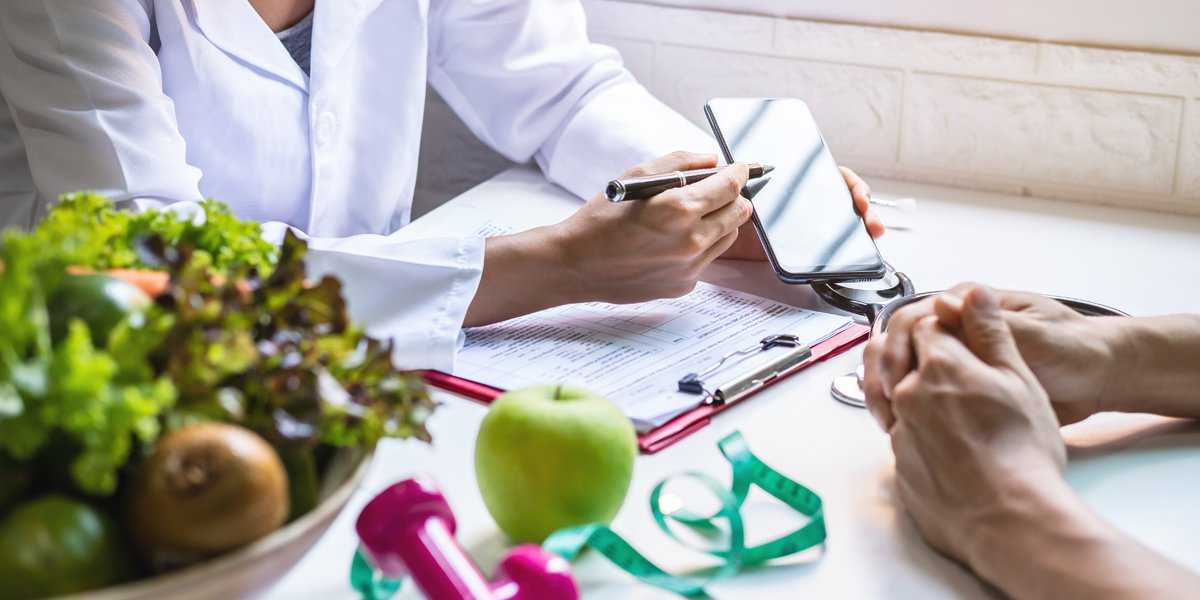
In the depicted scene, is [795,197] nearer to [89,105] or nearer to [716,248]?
[716,248]

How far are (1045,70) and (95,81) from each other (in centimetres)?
116

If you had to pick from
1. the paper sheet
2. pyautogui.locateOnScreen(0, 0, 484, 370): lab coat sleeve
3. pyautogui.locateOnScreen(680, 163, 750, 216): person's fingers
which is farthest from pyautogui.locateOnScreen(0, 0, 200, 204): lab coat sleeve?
pyautogui.locateOnScreen(680, 163, 750, 216): person's fingers

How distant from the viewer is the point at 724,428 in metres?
0.96

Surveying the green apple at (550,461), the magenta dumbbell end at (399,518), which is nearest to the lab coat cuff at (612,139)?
the green apple at (550,461)

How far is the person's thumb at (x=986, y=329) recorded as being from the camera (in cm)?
83

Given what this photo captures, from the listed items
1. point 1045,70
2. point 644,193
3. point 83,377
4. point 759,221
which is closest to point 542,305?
point 644,193

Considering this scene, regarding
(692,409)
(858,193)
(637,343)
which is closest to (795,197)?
(858,193)

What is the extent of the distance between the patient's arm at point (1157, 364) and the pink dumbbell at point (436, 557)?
50 cm

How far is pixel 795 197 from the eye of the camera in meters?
1.27

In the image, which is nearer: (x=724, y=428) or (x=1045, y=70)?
(x=724, y=428)

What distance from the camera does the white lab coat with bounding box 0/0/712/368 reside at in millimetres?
1125

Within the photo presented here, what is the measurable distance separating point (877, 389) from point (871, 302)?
327mm

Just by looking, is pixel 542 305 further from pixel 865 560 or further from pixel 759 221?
pixel 865 560

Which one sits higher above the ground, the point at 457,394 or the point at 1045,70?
the point at 1045,70
